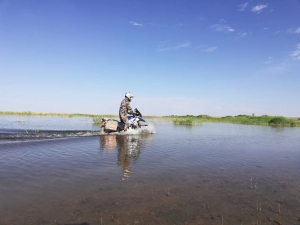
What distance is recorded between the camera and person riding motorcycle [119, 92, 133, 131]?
17109mm

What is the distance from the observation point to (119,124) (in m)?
17.3

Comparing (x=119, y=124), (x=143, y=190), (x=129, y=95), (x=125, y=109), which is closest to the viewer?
(x=143, y=190)

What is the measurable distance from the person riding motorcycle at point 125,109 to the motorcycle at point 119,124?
1.03 feet

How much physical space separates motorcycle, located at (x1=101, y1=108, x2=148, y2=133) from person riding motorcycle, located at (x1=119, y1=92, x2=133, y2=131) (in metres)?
0.31

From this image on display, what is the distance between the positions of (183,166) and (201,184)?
1.89 metres

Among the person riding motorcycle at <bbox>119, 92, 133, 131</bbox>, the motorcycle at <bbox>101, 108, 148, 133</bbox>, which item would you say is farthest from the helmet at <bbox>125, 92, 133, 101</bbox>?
the motorcycle at <bbox>101, 108, 148, 133</bbox>

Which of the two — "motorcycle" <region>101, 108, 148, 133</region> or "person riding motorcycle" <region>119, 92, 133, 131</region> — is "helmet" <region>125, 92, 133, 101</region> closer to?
"person riding motorcycle" <region>119, 92, 133, 131</region>

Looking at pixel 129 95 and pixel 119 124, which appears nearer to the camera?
pixel 119 124

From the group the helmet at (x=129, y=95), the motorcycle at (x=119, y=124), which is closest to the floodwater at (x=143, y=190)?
the motorcycle at (x=119, y=124)

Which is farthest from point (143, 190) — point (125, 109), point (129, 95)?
point (129, 95)

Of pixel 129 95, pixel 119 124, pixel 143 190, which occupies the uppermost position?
pixel 129 95

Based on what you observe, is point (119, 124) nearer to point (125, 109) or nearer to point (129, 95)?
point (125, 109)

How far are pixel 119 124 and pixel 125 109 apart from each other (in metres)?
1.23

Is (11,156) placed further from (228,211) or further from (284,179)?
(284,179)
